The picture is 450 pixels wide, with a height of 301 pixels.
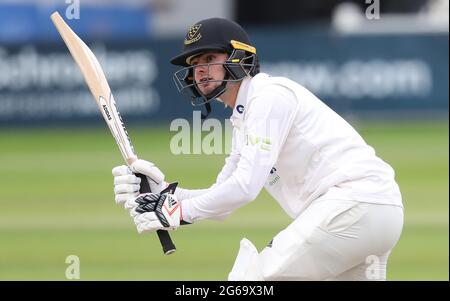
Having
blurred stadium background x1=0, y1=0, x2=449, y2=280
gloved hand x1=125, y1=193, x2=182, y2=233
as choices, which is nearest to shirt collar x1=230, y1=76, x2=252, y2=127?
gloved hand x1=125, y1=193, x2=182, y2=233

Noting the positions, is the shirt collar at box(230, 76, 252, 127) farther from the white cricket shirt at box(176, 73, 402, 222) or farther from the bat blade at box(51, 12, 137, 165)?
the bat blade at box(51, 12, 137, 165)

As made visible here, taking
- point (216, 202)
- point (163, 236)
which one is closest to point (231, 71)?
point (216, 202)

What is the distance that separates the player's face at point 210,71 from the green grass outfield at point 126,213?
3.87 metres

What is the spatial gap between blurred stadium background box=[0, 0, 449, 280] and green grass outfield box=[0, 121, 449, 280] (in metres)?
0.03

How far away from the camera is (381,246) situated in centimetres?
592

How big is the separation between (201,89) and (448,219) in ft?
25.2

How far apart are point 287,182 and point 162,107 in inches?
597

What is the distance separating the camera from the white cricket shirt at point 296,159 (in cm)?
583

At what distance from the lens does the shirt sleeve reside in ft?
19.1

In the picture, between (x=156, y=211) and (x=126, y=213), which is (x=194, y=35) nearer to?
(x=156, y=211)

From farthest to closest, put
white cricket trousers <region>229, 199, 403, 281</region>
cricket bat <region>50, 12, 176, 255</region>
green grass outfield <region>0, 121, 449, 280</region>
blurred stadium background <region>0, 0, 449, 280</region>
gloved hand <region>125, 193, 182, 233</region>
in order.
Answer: blurred stadium background <region>0, 0, 449, 280</region> → green grass outfield <region>0, 121, 449, 280</region> → cricket bat <region>50, 12, 176, 255</region> → gloved hand <region>125, 193, 182, 233</region> → white cricket trousers <region>229, 199, 403, 281</region>

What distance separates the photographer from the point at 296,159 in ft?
19.8

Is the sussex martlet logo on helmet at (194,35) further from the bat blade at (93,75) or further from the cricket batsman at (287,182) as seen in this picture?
the bat blade at (93,75)
